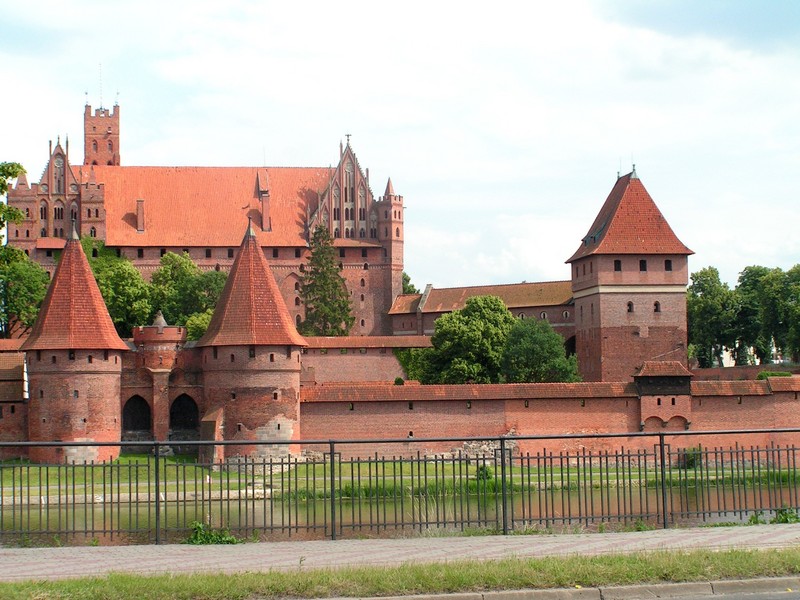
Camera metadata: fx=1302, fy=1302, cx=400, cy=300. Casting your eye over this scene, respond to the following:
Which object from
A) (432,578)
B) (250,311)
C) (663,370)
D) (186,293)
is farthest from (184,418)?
(432,578)

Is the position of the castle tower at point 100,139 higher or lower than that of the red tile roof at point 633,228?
higher

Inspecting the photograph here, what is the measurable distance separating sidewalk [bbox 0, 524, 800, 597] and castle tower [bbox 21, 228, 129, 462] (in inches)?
1059

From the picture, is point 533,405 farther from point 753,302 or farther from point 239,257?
point 753,302

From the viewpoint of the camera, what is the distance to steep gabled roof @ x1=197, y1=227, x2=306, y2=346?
4159 cm

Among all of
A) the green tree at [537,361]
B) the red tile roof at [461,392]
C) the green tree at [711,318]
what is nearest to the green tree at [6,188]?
the red tile roof at [461,392]

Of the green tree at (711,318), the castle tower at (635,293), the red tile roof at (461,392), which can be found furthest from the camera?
the green tree at (711,318)

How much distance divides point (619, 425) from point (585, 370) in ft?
52.3

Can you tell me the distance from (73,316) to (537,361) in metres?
20.8

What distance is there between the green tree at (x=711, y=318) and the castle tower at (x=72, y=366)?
46.0 m

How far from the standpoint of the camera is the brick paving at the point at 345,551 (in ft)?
43.9

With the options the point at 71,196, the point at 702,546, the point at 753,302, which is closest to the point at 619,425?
the point at 702,546

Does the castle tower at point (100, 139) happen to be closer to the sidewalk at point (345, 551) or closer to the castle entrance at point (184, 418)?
the castle entrance at point (184, 418)

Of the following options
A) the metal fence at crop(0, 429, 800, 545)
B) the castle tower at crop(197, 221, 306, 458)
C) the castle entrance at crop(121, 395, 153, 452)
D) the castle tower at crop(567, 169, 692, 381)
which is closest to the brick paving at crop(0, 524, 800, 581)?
the metal fence at crop(0, 429, 800, 545)

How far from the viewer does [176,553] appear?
14.5 meters
